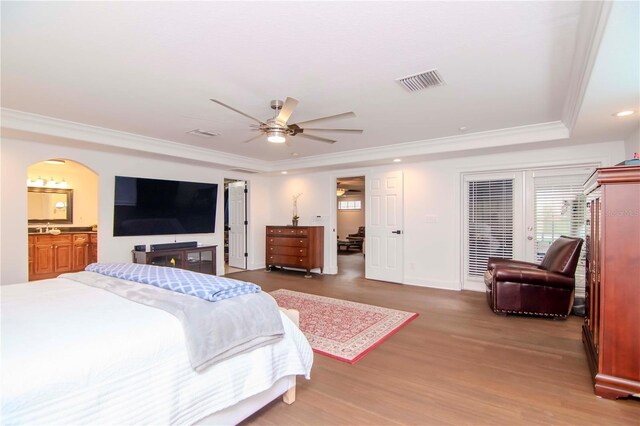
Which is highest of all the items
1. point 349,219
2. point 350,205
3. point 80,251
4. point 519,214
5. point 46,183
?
point 46,183

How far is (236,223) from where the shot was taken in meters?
7.69

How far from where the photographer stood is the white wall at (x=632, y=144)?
3.64 m

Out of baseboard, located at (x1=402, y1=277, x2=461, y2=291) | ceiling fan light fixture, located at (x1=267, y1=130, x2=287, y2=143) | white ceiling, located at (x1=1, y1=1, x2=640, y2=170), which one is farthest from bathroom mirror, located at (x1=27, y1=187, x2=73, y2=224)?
baseboard, located at (x1=402, y1=277, x2=461, y2=291)

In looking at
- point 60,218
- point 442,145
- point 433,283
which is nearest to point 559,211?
point 442,145

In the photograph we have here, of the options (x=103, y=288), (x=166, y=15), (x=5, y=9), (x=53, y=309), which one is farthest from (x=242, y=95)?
(x=53, y=309)

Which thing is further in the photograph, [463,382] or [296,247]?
[296,247]

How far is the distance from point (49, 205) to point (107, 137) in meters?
3.54

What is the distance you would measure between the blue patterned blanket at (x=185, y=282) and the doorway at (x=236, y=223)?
15.5 ft

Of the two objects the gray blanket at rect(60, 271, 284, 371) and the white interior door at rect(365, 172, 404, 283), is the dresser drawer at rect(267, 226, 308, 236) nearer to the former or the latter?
the white interior door at rect(365, 172, 404, 283)

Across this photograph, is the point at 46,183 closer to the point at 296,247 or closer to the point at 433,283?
the point at 296,247

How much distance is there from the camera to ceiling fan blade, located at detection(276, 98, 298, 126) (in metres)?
2.67

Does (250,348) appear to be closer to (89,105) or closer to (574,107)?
(89,105)

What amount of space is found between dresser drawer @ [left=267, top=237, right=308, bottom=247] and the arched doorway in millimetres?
3566

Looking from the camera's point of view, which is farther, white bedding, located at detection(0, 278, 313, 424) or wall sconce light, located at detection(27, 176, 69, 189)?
wall sconce light, located at detection(27, 176, 69, 189)
